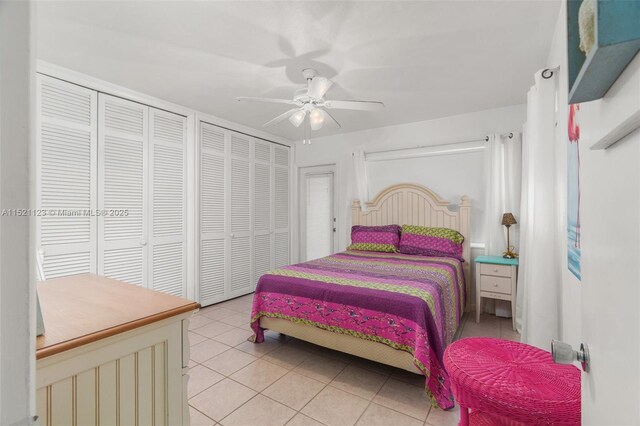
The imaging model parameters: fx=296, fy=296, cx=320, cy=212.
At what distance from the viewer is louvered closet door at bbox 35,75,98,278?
2.46 m

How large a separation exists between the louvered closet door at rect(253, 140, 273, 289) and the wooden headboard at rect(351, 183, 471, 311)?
1.37 metres

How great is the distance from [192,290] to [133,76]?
2385 mm

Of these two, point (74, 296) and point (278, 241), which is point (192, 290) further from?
point (74, 296)

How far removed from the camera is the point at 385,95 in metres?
3.13

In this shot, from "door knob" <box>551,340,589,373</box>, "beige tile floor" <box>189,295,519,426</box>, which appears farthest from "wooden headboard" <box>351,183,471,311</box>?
"door knob" <box>551,340,589,373</box>

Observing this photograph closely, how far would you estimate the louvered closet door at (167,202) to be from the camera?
3264mm

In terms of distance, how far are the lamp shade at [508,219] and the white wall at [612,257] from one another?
9.67 ft

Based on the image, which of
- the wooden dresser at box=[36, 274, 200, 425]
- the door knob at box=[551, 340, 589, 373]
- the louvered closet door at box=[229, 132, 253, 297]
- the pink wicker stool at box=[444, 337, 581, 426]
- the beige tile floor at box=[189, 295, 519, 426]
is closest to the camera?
the door knob at box=[551, 340, 589, 373]

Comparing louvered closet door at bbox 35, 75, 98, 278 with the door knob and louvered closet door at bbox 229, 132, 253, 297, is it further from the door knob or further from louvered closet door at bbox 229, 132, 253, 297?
the door knob

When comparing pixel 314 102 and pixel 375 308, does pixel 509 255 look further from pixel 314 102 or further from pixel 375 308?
pixel 314 102

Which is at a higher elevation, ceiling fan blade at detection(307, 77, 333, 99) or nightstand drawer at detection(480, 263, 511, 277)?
ceiling fan blade at detection(307, 77, 333, 99)

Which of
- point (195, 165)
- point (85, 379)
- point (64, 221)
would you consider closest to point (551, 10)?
point (85, 379)

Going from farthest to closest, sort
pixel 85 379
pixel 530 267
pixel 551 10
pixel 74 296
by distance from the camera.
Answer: pixel 530 267 → pixel 551 10 → pixel 74 296 → pixel 85 379

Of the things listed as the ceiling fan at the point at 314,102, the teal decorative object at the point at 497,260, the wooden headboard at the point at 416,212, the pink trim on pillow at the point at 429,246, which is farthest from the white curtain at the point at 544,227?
the wooden headboard at the point at 416,212
